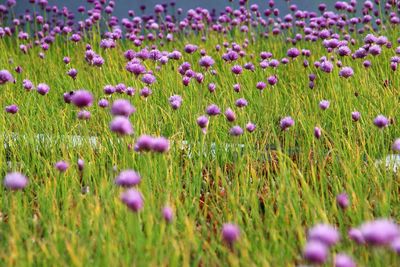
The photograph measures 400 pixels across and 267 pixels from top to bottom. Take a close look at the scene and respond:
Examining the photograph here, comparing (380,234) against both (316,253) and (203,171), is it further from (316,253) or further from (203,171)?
(203,171)

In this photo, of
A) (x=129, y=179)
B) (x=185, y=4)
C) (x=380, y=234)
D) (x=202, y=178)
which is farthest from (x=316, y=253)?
(x=185, y=4)

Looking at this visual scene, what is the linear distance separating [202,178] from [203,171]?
0.14m

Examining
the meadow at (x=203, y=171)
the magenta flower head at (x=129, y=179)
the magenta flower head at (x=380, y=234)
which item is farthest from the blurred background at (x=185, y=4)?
the magenta flower head at (x=380, y=234)

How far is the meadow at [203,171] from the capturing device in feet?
6.22

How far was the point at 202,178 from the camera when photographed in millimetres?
2973

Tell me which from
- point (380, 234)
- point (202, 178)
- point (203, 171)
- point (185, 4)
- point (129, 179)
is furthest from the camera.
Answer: point (185, 4)

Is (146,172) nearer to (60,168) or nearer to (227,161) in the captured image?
(60,168)

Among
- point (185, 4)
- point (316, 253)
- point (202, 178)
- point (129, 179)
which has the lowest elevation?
point (316, 253)

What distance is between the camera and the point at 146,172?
245 centimetres

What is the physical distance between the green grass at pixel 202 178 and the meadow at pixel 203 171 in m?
0.01

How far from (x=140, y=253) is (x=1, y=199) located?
0.97m

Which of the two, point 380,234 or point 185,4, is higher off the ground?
point 185,4

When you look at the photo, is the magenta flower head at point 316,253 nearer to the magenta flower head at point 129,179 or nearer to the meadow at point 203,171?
the meadow at point 203,171

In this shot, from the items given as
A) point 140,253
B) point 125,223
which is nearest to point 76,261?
point 140,253
